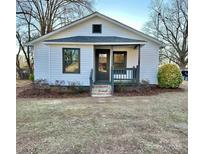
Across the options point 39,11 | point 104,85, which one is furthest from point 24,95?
point 39,11

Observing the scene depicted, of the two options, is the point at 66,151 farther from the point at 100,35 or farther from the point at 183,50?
the point at 183,50

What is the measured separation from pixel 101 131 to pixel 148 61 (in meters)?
9.44

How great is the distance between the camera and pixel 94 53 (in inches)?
516

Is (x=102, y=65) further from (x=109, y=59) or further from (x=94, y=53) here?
(x=94, y=53)

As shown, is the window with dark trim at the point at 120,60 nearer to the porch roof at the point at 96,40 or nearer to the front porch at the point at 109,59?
the front porch at the point at 109,59

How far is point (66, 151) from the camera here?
3549 mm

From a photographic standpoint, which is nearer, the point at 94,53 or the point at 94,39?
the point at 94,39

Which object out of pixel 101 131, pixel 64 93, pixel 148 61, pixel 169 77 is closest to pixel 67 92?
pixel 64 93

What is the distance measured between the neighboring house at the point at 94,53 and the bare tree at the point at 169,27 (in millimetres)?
18159

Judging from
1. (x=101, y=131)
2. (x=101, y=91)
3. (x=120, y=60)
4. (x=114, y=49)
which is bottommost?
(x=101, y=131)

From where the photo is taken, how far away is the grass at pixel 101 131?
3.70 meters
